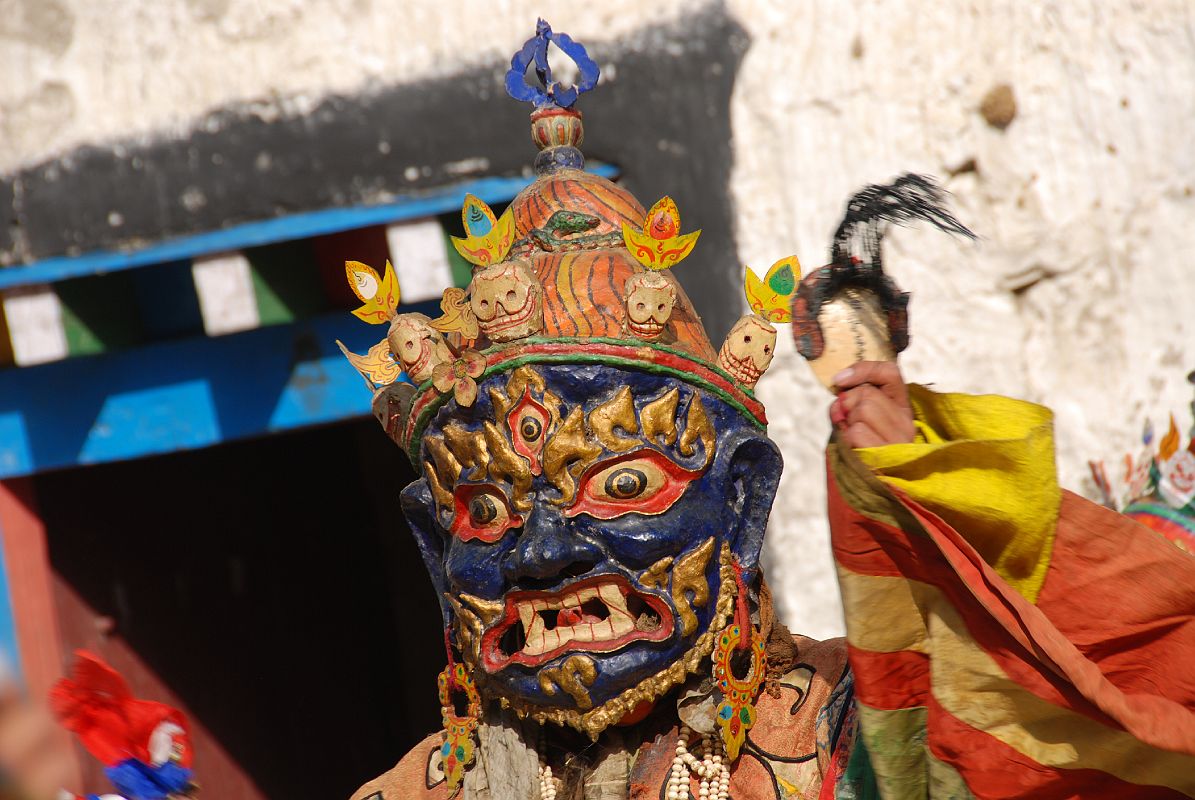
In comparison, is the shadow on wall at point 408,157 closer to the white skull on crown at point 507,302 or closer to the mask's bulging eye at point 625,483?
the white skull on crown at point 507,302

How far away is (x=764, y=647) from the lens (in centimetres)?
251

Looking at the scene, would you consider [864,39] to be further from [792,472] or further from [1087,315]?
[792,472]

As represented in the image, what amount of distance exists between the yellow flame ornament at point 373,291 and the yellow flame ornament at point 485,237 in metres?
0.16

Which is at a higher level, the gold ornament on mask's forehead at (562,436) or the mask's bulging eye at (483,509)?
the gold ornament on mask's forehead at (562,436)

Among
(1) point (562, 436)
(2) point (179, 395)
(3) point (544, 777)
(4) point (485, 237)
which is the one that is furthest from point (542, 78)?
(2) point (179, 395)

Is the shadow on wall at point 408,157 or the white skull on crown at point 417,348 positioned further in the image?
the shadow on wall at point 408,157

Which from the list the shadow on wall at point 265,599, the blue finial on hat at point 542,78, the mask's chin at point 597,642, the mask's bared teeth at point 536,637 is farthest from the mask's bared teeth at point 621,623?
the shadow on wall at point 265,599

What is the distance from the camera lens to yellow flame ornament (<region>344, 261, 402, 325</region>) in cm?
261

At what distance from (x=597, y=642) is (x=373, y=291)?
33.6 inches

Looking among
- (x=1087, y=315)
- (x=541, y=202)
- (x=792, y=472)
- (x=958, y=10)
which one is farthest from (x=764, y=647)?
(x=958, y=10)

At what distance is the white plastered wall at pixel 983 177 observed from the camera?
386cm

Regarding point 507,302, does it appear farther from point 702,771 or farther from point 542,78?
point 702,771

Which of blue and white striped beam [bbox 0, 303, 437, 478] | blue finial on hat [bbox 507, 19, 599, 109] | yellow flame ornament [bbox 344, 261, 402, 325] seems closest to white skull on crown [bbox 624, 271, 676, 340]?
yellow flame ornament [bbox 344, 261, 402, 325]

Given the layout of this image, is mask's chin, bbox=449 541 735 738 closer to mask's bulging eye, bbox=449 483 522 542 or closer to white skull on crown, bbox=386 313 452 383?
mask's bulging eye, bbox=449 483 522 542
